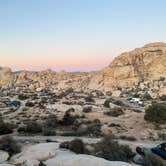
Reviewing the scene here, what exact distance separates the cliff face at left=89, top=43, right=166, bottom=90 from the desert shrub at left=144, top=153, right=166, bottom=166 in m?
130

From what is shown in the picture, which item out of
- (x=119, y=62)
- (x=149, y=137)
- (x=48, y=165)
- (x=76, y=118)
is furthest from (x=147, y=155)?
(x=119, y=62)

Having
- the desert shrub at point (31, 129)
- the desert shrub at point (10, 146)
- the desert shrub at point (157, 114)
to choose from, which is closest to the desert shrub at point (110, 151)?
the desert shrub at point (10, 146)

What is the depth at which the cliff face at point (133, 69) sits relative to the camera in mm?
155375

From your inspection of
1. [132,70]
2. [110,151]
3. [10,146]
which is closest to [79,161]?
[110,151]

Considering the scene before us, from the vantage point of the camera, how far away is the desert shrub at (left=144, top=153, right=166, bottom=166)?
63.4ft

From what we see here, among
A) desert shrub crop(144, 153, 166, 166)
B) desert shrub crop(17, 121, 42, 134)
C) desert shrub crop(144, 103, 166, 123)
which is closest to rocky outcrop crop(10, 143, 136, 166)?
desert shrub crop(144, 153, 166, 166)

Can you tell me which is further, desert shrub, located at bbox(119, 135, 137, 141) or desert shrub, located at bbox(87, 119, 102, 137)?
desert shrub, located at bbox(87, 119, 102, 137)

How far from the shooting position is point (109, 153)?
21359 millimetres

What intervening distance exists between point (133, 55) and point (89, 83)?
82.0 ft

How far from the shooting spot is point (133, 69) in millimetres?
159875

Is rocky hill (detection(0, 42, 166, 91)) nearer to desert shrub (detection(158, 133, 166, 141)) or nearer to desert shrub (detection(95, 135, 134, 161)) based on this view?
desert shrub (detection(158, 133, 166, 141))

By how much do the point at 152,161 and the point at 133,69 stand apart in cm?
14201

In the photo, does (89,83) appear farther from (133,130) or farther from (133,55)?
(133,130)

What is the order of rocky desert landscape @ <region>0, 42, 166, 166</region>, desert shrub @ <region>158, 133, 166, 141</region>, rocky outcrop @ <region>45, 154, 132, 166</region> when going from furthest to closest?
desert shrub @ <region>158, 133, 166, 141</region> → rocky desert landscape @ <region>0, 42, 166, 166</region> → rocky outcrop @ <region>45, 154, 132, 166</region>
